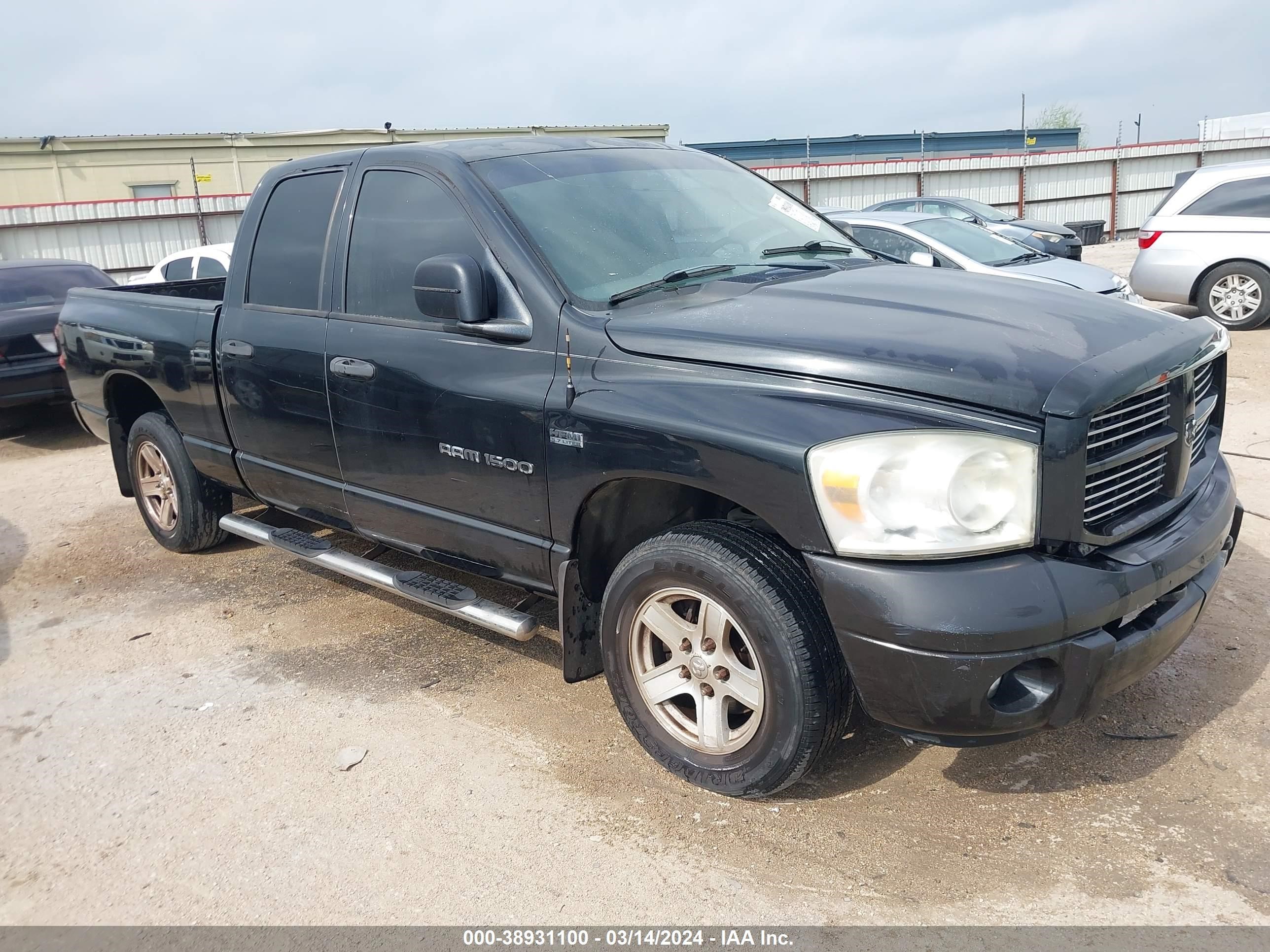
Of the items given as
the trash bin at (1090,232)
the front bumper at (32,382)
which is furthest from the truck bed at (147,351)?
the trash bin at (1090,232)

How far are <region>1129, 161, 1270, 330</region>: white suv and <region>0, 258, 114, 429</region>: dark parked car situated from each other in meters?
10.8

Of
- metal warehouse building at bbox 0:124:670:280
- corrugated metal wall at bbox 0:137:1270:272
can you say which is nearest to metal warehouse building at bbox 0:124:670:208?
metal warehouse building at bbox 0:124:670:280

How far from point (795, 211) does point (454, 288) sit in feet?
5.69

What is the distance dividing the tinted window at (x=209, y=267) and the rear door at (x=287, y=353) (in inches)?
260

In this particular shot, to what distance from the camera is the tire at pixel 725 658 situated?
9.19 ft

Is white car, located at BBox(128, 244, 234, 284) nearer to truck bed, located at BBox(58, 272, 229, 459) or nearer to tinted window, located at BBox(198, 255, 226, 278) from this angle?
tinted window, located at BBox(198, 255, 226, 278)

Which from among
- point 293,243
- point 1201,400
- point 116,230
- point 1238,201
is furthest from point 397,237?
point 116,230

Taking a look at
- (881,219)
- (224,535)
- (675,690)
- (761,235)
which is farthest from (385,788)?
(881,219)

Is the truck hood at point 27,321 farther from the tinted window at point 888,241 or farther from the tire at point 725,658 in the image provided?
the tire at point 725,658

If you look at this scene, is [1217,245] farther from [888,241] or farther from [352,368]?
[352,368]

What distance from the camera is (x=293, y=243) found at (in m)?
4.39

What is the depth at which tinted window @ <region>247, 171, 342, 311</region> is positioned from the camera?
423cm

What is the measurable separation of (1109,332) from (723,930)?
6.40ft

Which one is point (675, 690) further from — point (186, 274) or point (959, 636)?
point (186, 274)
